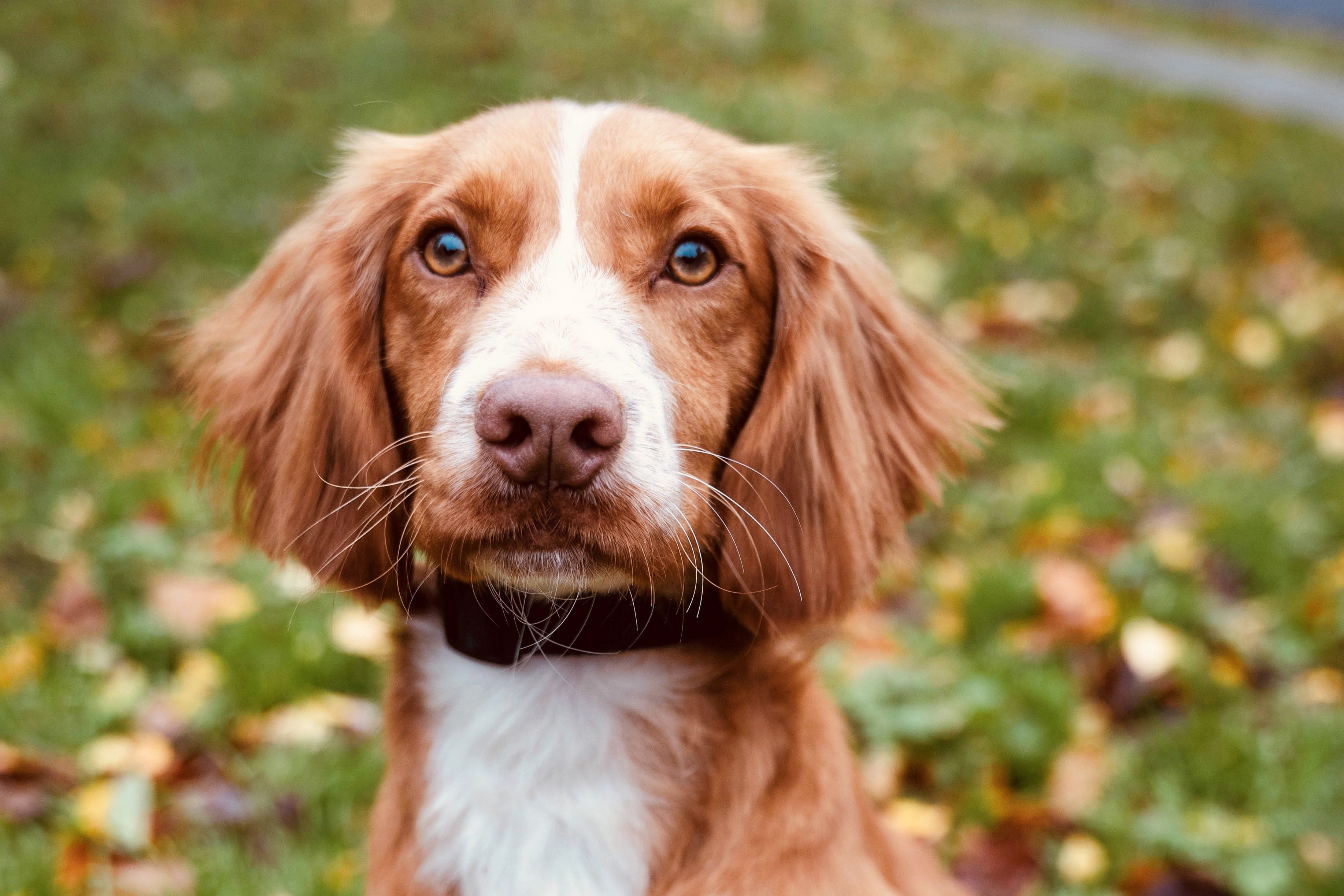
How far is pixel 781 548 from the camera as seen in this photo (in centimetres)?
236

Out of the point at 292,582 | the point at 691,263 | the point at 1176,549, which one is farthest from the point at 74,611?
the point at 1176,549

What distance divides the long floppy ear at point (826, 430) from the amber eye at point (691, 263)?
0.20 m

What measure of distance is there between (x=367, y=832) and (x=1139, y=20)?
618 inches

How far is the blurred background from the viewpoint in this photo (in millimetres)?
3441

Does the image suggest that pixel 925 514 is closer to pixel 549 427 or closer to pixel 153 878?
pixel 549 427

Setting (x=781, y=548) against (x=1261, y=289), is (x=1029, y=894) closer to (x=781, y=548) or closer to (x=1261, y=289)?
(x=781, y=548)

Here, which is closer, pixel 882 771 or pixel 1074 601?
pixel 882 771

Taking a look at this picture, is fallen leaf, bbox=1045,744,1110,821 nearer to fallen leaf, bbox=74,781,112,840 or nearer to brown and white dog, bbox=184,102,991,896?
brown and white dog, bbox=184,102,991,896

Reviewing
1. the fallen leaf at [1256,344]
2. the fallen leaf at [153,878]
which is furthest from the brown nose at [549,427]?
the fallen leaf at [1256,344]

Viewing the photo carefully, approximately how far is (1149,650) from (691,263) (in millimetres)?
2487

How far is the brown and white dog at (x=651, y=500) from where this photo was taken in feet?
7.23

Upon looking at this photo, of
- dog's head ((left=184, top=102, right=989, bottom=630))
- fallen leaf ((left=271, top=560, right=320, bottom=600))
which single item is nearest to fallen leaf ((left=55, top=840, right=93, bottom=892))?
fallen leaf ((left=271, top=560, right=320, bottom=600))

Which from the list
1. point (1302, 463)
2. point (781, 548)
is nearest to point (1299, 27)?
point (1302, 463)

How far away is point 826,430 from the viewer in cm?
240
